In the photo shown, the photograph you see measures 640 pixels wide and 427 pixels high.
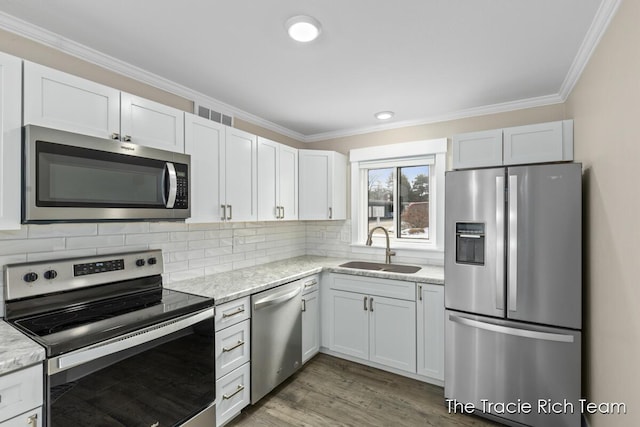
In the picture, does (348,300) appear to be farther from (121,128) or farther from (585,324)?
(121,128)

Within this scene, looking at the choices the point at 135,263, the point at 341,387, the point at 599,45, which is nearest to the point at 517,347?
the point at 341,387

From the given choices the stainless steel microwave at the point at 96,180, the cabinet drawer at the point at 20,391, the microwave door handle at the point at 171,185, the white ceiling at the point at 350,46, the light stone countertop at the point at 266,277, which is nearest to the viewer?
the cabinet drawer at the point at 20,391

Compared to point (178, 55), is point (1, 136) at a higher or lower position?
lower

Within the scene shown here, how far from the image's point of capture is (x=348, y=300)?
3078 mm

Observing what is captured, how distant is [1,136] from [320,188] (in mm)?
2603

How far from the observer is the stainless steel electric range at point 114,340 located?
136 cm

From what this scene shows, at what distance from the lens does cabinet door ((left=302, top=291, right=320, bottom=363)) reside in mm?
2964

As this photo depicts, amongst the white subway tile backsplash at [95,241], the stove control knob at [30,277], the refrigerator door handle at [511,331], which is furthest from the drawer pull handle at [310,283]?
the stove control knob at [30,277]

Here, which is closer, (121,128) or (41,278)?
(41,278)

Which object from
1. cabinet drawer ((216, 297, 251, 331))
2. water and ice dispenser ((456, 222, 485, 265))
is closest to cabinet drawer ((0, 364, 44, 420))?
cabinet drawer ((216, 297, 251, 331))

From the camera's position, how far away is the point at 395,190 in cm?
367

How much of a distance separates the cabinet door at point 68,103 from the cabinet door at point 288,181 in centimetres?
161

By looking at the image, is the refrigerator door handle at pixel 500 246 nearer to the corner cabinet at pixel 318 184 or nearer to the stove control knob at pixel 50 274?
the corner cabinet at pixel 318 184

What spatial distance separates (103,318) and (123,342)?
211mm
